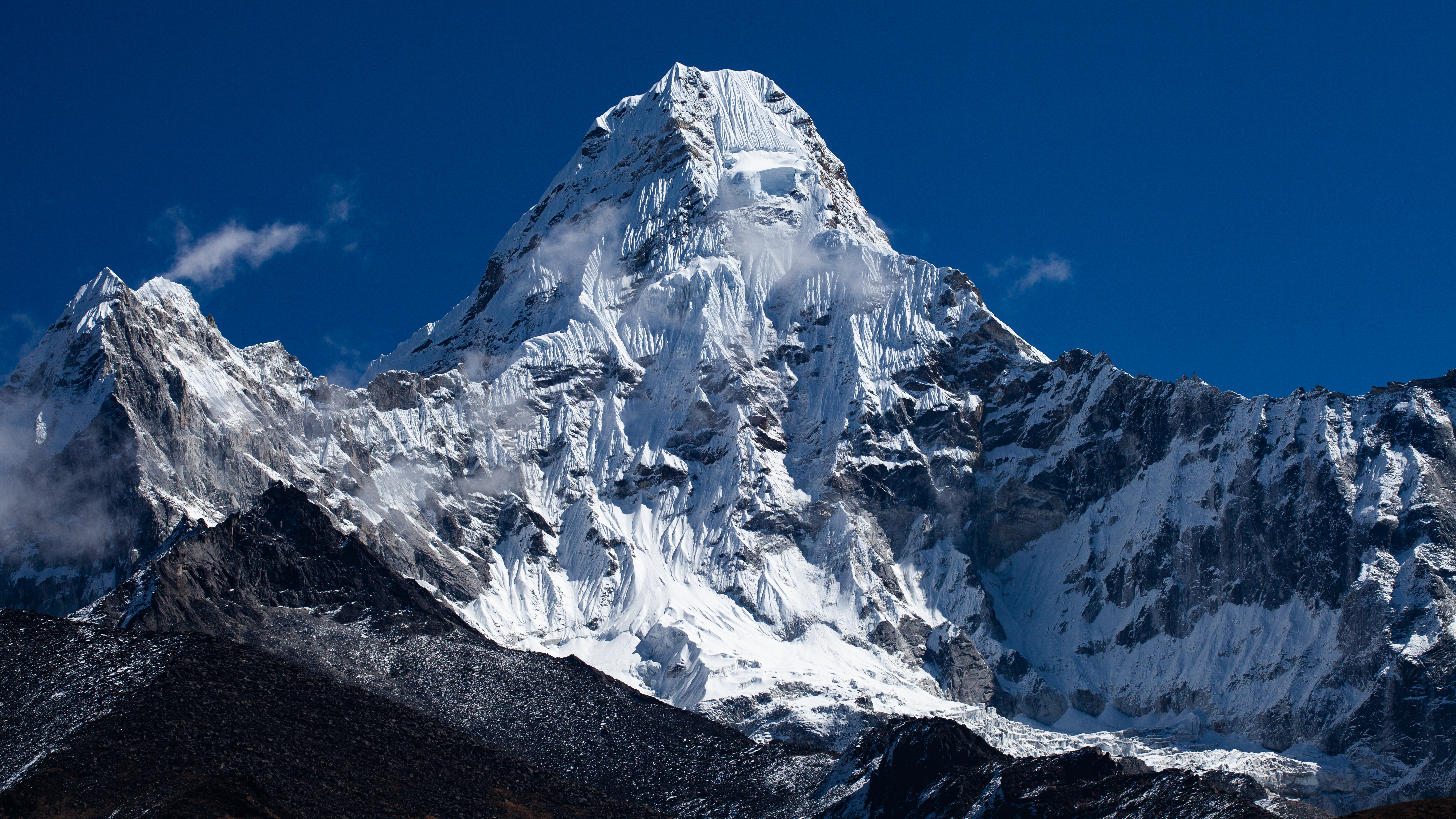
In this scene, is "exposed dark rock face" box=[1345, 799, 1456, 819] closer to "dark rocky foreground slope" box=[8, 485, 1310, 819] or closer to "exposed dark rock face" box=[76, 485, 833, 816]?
"dark rocky foreground slope" box=[8, 485, 1310, 819]

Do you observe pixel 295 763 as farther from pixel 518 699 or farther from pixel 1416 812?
pixel 1416 812

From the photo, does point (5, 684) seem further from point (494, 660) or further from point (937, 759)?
point (937, 759)

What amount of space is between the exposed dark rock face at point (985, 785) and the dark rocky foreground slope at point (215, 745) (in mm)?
23810

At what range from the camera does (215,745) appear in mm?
137875

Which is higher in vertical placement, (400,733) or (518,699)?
(518,699)

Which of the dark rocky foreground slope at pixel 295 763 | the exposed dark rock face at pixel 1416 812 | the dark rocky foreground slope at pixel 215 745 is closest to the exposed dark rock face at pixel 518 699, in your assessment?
the dark rocky foreground slope at pixel 295 763

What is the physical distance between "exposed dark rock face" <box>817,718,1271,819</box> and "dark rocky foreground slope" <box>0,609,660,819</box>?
23.8 metres

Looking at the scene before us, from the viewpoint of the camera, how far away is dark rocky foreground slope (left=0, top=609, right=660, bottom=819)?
5025 inches

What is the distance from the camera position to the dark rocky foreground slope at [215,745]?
419 feet

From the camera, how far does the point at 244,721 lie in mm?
144500

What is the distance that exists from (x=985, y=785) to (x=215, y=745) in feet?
217

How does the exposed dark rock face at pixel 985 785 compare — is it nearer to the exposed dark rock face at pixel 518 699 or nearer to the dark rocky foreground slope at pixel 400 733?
the dark rocky foreground slope at pixel 400 733

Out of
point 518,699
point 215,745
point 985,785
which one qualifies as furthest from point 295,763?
point 985,785

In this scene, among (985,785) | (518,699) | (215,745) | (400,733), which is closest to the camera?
(215,745)
